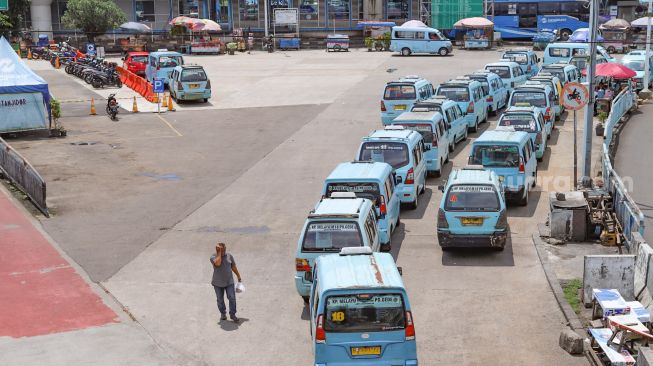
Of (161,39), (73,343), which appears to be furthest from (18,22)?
(73,343)

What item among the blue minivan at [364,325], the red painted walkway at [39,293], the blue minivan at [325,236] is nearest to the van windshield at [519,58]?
the red painted walkway at [39,293]

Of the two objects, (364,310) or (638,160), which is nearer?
(364,310)

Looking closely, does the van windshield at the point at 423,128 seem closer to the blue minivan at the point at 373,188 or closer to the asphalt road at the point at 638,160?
the asphalt road at the point at 638,160

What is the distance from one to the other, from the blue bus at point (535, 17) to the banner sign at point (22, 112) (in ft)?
166

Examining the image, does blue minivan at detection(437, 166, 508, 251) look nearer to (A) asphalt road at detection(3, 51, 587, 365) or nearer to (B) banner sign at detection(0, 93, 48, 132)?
(A) asphalt road at detection(3, 51, 587, 365)

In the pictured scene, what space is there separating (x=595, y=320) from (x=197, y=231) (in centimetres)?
1078

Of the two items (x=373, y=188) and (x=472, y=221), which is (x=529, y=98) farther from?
(x=373, y=188)

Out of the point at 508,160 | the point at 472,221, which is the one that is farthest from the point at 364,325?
Answer: the point at 508,160

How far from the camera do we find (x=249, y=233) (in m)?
23.0

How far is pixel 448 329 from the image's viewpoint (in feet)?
53.3

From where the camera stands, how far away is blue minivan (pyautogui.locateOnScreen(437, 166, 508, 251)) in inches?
801

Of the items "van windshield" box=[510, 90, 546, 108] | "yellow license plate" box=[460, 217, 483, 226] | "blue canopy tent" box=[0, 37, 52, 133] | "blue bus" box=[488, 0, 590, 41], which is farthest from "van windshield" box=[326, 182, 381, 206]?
"blue bus" box=[488, 0, 590, 41]

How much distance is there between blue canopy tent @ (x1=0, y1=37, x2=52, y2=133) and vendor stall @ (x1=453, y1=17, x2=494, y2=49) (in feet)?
140

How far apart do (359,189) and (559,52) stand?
33948mm
